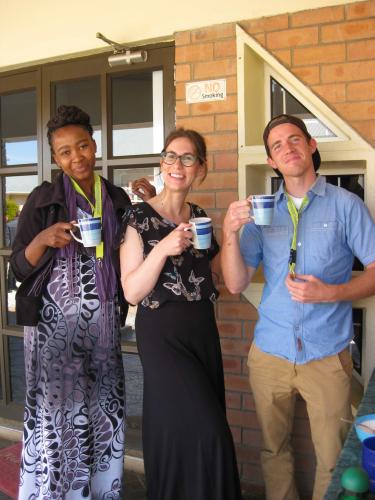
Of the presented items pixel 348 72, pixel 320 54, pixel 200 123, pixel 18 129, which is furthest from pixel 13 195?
pixel 348 72

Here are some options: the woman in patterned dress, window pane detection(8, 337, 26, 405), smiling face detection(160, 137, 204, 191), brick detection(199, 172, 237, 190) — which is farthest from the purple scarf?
window pane detection(8, 337, 26, 405)

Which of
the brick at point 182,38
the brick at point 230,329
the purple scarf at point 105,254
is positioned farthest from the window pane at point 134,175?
the brick at point 230,329

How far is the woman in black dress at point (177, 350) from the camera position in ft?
6.41

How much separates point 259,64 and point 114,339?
5.50 ft

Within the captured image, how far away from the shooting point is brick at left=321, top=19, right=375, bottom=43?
2355mm

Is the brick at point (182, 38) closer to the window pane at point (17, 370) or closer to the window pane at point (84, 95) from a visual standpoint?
the window pane at point (84, 95)

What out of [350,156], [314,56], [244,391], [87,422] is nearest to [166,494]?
[87,422]

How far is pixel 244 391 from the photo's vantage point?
279 centimetres

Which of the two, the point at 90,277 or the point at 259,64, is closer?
the point at 90,277

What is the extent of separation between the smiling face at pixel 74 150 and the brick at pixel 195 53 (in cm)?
83

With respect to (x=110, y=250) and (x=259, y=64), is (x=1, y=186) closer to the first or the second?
(x=110, y=250)

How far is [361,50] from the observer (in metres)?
2.37

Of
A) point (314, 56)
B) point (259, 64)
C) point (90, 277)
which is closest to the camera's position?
point (90, 277)

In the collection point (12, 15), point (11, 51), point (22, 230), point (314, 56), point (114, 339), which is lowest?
point (114, 339)
